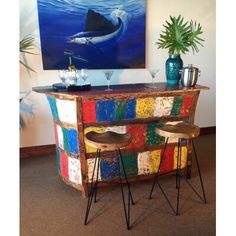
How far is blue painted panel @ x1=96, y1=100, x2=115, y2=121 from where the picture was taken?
2.50 m

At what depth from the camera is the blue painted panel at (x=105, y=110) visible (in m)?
2.50

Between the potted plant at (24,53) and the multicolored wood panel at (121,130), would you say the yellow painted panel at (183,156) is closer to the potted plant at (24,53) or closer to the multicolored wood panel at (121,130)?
the multicolored wood panel at (121,130)

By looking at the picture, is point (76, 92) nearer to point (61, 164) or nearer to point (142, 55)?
point (61, 164)

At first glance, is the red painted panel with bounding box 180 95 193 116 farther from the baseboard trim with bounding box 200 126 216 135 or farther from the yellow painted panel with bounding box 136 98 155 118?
the baseboard trim with bounding box 200 126 216 135

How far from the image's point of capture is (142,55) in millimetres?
→ 3955

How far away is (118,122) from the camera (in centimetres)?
262

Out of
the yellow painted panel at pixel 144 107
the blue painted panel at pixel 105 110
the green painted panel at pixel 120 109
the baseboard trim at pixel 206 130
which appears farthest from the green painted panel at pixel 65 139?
the baseboard trim at pixel 206 130

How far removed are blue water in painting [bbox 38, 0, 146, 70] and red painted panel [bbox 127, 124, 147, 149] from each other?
137cm

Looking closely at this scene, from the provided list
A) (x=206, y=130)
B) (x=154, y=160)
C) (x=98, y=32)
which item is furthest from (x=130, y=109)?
(x=206, y=130)

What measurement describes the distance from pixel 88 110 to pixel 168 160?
1024 millimetres

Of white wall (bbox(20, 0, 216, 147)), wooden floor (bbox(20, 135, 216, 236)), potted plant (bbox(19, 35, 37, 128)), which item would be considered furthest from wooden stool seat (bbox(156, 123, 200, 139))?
potted plant (bbox(19, 35, 37, 128))

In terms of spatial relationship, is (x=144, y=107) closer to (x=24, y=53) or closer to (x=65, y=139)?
(x=65, y=139)

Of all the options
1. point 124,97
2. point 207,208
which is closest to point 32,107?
point 124,97
